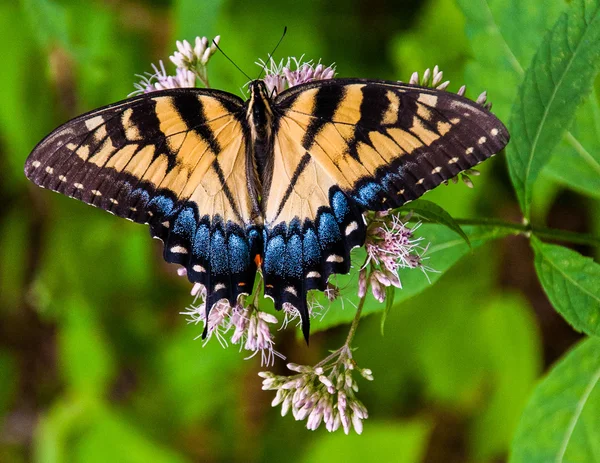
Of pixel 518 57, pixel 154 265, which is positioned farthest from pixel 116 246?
pixel 518 57

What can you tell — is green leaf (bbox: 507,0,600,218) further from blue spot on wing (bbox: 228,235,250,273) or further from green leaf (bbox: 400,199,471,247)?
blue spot on wing (bbox: 228,235,250,273)

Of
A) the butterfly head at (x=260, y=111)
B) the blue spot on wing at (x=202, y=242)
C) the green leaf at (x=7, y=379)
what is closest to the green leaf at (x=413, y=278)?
the blue spot on wing at (x=202, y=242)

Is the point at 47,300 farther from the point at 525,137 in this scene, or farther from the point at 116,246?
the point at 525,137

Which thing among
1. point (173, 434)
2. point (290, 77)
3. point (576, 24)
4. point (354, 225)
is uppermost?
point (290, 77)

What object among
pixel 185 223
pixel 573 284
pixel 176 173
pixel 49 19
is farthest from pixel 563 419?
pixel 49 19

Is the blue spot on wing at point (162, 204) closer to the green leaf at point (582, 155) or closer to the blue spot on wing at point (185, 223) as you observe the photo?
the blue spot on wing at point (185, 223)

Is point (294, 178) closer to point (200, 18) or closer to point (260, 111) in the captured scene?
point (260, 111)
